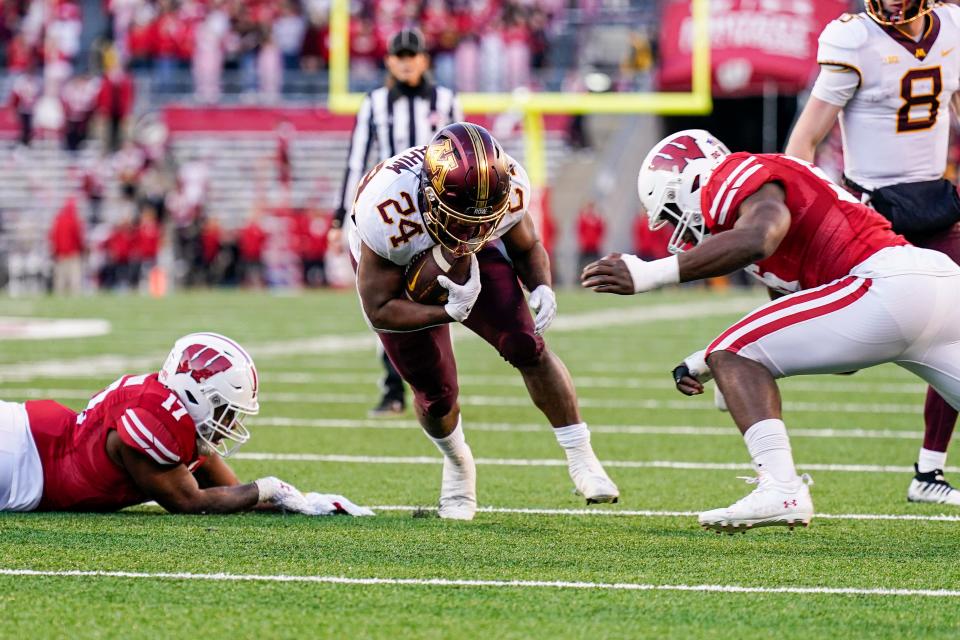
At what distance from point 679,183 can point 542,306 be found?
1.96 feet

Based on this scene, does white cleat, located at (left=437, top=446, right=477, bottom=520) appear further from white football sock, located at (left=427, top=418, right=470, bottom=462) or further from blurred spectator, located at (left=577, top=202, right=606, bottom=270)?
blurred spectator, located at (left=577, top=202, right=606, bottom=270)

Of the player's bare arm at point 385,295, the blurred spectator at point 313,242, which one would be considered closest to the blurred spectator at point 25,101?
the blurred spectator at point 313,242

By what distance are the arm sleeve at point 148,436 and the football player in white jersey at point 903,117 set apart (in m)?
2.33

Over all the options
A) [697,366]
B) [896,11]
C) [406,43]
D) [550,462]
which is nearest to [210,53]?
[406,43]

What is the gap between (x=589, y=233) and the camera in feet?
77.6

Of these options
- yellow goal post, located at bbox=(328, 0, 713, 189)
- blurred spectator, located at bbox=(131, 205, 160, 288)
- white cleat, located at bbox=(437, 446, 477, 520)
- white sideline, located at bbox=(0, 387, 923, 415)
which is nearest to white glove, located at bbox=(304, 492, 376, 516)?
white cleat, located at bbox=(437, 446, 477, 520)

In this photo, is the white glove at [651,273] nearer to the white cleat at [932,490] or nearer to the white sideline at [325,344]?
the white cleat at [932,490]

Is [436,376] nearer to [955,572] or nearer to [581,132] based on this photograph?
[955,572]

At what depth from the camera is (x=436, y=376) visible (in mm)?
4930

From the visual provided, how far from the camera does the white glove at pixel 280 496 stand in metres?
4.90

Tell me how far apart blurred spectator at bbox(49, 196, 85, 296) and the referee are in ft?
48.7

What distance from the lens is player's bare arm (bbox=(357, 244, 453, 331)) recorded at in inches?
181

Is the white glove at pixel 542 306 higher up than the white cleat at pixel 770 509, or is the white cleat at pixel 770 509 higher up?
the white glove at pixel 542 306

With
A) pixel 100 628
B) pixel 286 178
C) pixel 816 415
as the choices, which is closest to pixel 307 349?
pixel 816 415
